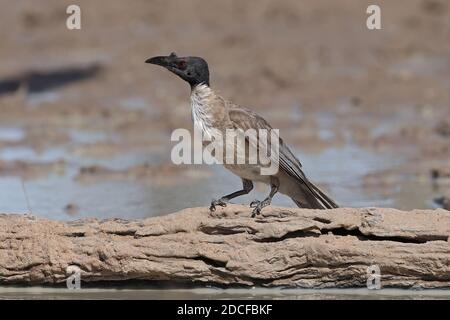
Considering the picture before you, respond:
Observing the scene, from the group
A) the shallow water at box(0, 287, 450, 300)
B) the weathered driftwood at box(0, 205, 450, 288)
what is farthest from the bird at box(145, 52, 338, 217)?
the shallow water at box(0, 287, 450, 300)

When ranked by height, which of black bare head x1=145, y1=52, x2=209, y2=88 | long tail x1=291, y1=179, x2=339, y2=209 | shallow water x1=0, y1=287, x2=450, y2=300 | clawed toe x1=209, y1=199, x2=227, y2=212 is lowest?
shallow water x1=0, y1=287, x2=450, y2=300

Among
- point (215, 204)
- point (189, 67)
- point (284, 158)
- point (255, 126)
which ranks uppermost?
point (189, 67)

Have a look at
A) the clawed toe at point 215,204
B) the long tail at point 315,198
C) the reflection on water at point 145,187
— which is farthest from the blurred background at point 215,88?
the clawed toe at point 215,204

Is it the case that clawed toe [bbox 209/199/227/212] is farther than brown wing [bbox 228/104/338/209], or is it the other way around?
brown wing [bbox 228/104/338/209]

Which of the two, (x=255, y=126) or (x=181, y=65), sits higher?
(x=181, y=65)

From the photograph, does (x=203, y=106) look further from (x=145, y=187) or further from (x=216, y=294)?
(x=145, y=187)

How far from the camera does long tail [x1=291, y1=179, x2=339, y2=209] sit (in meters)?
7.15

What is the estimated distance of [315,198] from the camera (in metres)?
7.22

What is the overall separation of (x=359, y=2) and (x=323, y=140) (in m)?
6.66

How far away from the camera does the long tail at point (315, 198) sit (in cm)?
715

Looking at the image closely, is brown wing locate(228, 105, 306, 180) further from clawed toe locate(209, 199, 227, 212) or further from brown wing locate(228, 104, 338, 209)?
clawed toe locate(209, 199, 227, 212)

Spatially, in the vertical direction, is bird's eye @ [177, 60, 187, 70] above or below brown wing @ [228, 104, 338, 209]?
Answer: above

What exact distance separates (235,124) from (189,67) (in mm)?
489

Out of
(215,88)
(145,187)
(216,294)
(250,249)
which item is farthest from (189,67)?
(215,88)
